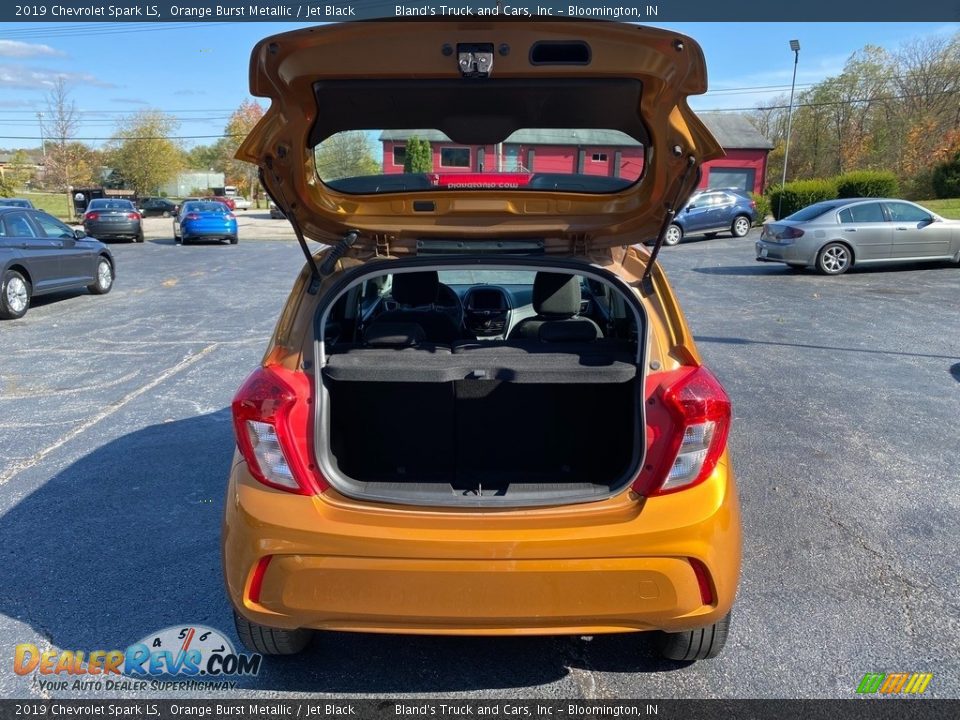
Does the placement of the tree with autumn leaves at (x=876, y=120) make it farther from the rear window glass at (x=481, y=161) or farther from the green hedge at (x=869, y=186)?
the rear window glass at (x=481, y=161)

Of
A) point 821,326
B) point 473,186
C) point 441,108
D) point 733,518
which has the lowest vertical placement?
point 821,326

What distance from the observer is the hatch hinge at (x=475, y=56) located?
2.38m

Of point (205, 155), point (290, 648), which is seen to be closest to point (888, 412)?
point (290, 648)

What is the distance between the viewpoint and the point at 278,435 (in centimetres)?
249

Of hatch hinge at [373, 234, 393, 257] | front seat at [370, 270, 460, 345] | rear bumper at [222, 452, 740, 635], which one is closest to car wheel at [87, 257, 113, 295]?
front seat at [370, 270, 460, 345]

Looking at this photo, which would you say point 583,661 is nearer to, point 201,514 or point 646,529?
point 646,529

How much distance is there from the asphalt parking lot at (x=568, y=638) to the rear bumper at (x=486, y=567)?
456mm

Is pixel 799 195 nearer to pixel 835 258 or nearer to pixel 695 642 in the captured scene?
pixel 835 258

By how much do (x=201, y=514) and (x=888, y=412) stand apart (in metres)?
5.14

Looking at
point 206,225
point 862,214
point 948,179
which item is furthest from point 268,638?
point 948,179

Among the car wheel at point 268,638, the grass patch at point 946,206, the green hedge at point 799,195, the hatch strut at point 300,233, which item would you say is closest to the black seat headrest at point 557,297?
the hatch strut at point 300,233

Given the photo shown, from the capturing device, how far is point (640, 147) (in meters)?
2.90

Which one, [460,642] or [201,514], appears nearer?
[460,642]

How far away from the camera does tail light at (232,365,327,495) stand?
2.47 metres
